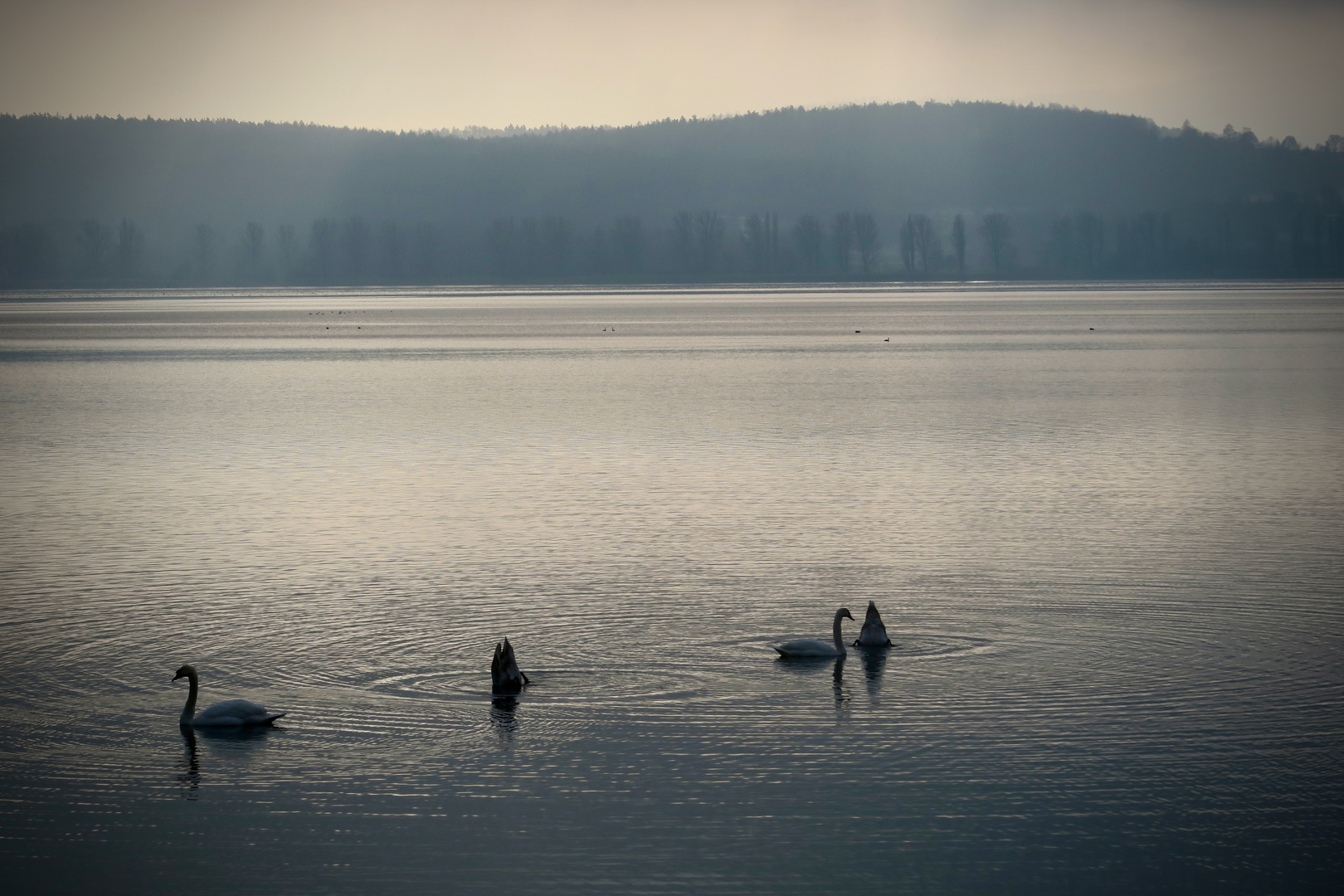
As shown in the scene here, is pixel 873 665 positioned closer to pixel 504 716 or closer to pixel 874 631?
pixel 874 631

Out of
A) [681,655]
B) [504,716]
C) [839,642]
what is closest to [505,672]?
[504,716]

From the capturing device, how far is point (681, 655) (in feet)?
47.5

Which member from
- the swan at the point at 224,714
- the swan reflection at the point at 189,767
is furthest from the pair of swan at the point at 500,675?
the swan reflection at the point at 189,767

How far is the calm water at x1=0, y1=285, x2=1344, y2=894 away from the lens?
990cm

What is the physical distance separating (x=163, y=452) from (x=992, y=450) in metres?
20.0

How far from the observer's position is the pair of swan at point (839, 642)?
1435cm

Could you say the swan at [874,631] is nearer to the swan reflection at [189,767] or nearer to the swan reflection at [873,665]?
the swan reflection at [873,665]

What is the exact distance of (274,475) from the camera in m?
29.0

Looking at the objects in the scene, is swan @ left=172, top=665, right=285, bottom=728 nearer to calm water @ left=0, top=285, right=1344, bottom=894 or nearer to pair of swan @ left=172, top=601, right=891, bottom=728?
pair of swan @ left=172, top=601, right=891, bottom=728

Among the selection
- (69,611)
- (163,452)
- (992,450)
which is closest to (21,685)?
(69,611)

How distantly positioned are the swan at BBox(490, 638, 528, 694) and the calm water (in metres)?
0.25

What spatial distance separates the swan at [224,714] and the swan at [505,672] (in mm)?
2049

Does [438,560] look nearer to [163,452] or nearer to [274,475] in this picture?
[274,475]

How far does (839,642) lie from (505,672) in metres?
3.71
